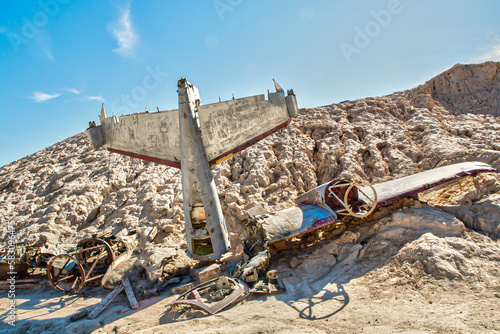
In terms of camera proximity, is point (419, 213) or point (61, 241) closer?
point (419, 213)

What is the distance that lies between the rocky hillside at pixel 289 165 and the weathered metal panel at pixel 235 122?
4.09m

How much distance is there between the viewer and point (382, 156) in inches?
552

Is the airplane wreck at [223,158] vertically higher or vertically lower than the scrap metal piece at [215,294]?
higher

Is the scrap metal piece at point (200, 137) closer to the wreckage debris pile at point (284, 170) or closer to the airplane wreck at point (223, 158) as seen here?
the airplane wreck at point (223, 158)

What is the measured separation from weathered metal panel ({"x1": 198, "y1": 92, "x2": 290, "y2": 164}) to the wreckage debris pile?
3.03m

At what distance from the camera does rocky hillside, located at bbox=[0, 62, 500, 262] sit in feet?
40.7

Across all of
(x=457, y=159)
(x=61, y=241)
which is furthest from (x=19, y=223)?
(x=457, y=159)

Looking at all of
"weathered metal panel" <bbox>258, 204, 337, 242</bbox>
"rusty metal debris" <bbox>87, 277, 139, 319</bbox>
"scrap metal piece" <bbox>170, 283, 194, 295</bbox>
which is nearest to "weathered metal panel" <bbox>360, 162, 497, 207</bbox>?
"weathered metal panel" <bbox>258, 204, 337, 242</bbox>

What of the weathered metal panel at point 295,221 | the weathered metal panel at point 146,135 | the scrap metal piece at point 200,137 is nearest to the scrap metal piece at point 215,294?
the scrap metal piece at point 200,137

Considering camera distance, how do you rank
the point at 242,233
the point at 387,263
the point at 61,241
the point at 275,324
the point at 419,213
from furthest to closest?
the point at 61,241, the point at 242,233, the point at 419,213, the point at 387,263, the point at 275,324

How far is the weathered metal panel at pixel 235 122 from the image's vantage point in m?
8.91

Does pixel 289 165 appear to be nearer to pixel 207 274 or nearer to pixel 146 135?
pixel 146 135

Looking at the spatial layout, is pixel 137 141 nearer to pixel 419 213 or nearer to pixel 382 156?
pixel 419 213

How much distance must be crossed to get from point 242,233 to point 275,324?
641 centimetres
